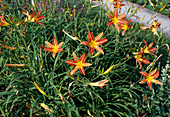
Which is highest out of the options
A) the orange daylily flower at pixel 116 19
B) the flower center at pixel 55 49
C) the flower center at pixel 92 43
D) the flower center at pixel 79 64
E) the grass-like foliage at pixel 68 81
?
the orange daylily flower at pixel 116 19

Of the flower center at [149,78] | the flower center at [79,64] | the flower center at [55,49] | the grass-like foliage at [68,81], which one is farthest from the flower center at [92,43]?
the flower center at [149,78]

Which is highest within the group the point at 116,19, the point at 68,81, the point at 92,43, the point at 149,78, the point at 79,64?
the point at 116,19

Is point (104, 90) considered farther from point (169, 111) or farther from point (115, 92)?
point (169, 111)

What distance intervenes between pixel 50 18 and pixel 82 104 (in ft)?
5.36

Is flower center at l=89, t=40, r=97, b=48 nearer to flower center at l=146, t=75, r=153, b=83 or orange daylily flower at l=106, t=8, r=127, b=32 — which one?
orange daylily flower at l=106, t=8, r=127, b=32

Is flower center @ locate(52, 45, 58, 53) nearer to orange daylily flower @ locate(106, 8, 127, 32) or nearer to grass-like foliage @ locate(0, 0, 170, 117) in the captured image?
grass-like foliage @ locate(0, 0, 170, 117)

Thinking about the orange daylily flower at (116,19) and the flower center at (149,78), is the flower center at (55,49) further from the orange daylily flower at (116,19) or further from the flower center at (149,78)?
the flower center at (149,78)

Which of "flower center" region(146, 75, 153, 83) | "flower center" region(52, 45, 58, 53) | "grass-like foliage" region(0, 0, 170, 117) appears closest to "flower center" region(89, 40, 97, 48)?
"grass-like foliage" region(0, 0, 170, 117)

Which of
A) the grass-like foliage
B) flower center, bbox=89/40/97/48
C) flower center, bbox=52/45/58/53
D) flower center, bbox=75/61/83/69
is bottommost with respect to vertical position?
the grass-like foliage

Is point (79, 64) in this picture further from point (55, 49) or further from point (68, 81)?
point (68, 81)

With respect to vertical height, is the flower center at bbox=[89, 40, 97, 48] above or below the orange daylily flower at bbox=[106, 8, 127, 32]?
below

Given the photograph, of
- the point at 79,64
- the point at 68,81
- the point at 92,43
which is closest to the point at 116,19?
the point at 92,43

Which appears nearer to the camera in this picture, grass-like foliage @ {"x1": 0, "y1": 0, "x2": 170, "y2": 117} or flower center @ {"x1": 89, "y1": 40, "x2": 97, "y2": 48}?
flower center @ {"x1": 89, "y1": 40, "x2": 97, "y2": 48}

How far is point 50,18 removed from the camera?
2.70 metres
